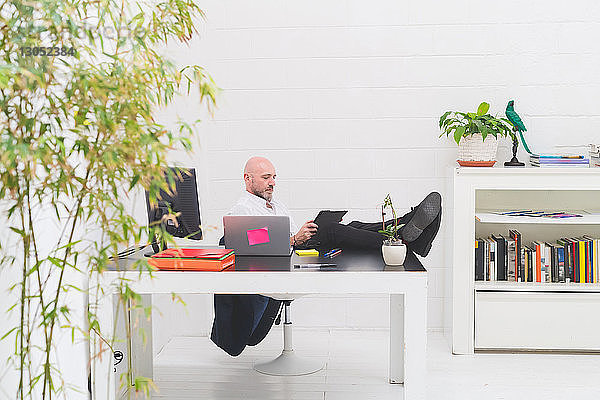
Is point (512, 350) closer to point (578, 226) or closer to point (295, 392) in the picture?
point (578, 226)

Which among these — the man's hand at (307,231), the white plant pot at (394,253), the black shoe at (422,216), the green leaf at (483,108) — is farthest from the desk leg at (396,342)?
the green leaf at (483,108)

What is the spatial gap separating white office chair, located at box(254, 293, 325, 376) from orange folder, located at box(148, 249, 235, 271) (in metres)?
0.98

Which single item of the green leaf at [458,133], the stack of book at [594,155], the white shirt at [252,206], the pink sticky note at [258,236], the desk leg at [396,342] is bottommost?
the desk leg at [396,342]

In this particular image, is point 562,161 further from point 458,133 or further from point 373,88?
point 373,88

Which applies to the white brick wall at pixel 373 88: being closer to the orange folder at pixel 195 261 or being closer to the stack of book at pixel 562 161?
the stack of book at pixel 562 161

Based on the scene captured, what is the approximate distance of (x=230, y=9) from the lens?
4797mm

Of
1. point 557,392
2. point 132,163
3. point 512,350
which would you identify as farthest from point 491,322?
point 132,163

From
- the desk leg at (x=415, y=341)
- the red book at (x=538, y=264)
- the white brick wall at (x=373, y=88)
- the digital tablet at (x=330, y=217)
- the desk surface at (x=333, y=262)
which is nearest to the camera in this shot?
the desk leg at (x=415, y=341)

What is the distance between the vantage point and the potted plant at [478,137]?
4316mm

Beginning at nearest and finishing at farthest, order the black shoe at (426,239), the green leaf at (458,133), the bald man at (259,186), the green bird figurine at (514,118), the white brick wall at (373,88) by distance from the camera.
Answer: the black shoe at (426,239), the bald man at (259,186), the green leaf at (458,133), the green bird figurine at (514,118), the white brick wall at (373,88)

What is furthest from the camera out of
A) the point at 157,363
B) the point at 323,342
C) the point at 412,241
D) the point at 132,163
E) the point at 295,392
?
the point at 323,342

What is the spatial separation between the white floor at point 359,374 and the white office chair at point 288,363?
6 cm

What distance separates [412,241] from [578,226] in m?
1.78

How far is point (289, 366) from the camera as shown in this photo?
160 inches
